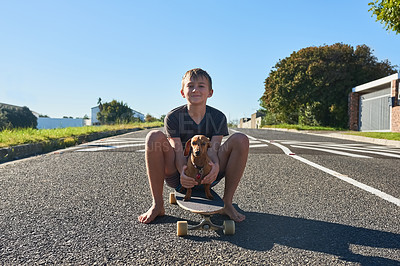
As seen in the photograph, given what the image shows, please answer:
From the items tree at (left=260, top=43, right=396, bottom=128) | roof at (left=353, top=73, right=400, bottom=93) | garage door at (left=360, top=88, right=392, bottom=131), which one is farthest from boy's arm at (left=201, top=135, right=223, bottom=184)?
tree at (left=260, top=43, right=396, bottom=128)

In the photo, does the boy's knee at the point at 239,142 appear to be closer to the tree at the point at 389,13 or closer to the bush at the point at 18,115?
the tree at the point at 389,13

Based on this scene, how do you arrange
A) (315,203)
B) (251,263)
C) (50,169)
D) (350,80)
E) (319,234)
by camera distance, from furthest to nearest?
(350,80) → (50,169) → (315,203) → (319,234) → (251,263)

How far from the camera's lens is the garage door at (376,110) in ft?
61.6

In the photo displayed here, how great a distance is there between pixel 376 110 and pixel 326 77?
5.02 metres

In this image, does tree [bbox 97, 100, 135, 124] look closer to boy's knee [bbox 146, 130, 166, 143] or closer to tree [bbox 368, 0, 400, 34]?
tree [bbox 368, 0, 400, 34]

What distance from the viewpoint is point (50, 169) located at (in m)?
4.65

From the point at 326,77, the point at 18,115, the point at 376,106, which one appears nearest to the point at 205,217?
the point at 376,106

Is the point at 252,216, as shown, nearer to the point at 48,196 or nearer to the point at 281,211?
the point at 281,211

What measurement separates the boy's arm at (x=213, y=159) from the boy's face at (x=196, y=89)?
352 mm

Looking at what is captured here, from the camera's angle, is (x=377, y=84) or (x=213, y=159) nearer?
(x=213, y=159)

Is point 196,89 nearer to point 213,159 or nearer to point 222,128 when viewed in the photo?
point 222,128

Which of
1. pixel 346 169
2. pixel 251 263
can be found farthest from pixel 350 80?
pixel 251 263

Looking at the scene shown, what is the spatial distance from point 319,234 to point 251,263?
75 centimetres

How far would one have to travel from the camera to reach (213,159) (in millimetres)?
2270
